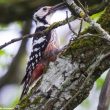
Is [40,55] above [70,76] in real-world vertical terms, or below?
above

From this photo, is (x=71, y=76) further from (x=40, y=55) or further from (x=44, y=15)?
(x=44, y=15)

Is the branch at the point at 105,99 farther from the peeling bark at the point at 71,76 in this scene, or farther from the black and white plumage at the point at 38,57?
the black and white plumage at the point at 38,57

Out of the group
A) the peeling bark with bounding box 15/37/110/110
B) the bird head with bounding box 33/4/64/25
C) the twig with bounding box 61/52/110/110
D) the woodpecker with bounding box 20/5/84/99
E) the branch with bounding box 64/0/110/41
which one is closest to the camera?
the branch with bounding box 64/0/110/41

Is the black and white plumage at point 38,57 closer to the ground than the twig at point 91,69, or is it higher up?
higher up

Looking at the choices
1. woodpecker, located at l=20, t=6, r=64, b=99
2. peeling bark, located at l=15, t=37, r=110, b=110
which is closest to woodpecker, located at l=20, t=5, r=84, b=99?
woodpecker, located at l=20, t=6, r=64, b=99

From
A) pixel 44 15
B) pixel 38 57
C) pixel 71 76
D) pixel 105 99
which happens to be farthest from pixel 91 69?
pixel 44 15

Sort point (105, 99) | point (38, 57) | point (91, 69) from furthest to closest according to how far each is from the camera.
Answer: point (38, 57), point (91, 69), point (105, 99)

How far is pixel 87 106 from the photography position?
7.50 metres

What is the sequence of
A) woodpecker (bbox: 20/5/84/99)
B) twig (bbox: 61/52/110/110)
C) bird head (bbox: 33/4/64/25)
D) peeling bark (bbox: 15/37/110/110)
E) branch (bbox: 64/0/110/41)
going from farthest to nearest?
bird head (bbox: 33/4/64/25) → woodpecker (bbox: 20/5/84/99) → peeling bark (bbox: 15/37/110/110) → twig (bbox: 61/52/110/110) → branch (bbox: 64/0/110/41)

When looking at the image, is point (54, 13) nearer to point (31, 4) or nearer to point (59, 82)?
point (31, 4)

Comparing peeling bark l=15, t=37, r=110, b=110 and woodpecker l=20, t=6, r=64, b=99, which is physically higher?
woodpecker l=20, t=6, r=64, b=99

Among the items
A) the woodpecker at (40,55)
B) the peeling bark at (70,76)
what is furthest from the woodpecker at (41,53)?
the peeling bark at (70,76)

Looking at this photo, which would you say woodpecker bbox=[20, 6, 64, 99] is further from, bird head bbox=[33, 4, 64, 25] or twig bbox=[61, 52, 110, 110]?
twig bbox=[61, 52, 110, 110]

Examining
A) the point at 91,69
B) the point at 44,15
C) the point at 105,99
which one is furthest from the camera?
the point at 44,15
